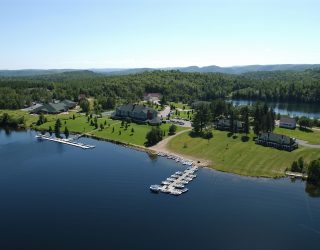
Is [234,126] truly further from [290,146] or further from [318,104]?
[318,104]

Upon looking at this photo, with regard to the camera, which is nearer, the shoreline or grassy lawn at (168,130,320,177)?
grassy lawn at (168,130,320,177)

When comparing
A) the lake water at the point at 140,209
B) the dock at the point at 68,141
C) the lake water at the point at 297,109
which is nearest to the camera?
the lake water at the point at 140,209

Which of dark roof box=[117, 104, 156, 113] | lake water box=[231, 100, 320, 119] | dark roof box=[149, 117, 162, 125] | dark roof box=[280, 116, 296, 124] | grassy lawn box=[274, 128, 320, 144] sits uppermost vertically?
dark roof box=[117, 104, 156, 113]

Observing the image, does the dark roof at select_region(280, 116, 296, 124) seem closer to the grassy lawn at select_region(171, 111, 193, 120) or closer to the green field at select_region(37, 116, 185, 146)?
the green field at select_region(37, 116, 185, 146)

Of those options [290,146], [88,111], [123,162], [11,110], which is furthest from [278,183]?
[11,110]

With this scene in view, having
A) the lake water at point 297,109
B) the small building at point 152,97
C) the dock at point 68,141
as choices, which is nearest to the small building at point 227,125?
the dock at point 68,141

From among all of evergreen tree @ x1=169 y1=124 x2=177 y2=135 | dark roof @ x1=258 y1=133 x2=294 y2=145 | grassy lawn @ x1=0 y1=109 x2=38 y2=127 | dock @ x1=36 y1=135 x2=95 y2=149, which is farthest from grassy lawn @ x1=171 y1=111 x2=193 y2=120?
grassy lawn @ x1=0 y1=109 x2=38 y2=127

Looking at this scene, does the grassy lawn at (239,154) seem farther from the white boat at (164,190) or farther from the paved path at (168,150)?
the white boat at (164,190)
